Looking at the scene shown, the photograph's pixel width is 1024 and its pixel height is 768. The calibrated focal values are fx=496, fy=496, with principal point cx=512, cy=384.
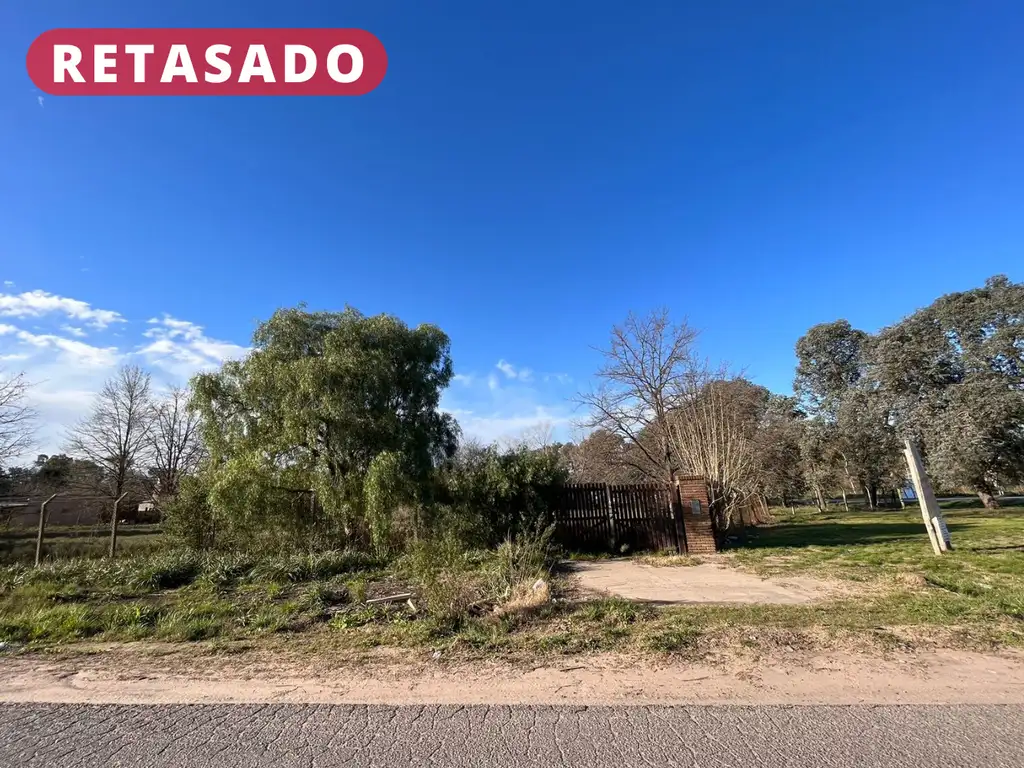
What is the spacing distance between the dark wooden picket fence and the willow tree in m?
3.89

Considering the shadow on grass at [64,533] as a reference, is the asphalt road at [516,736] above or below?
below

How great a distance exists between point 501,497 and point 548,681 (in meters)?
8.48

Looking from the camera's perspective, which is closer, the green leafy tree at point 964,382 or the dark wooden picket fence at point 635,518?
the dark wooden picket fence at point 635,518

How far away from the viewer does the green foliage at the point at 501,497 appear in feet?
39.5

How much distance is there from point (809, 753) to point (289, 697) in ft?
11.0

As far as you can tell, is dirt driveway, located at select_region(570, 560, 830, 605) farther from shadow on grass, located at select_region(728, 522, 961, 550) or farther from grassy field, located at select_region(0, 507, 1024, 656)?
shadow on grass, located at select_region(728, 522, 961, 550)

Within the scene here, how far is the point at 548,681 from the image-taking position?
3811 mm

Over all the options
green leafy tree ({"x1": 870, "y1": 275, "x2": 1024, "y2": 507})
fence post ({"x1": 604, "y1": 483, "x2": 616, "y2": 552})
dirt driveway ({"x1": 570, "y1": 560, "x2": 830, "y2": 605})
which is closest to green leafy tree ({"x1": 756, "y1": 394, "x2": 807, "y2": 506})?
green leafy tree ({"x1": 870, "y1": 275, "x2": 1024, "y2": 507})

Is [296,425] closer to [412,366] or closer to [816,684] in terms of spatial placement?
[412,366]

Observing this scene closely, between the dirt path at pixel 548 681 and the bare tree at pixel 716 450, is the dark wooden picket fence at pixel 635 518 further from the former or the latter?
the dirt path at pixel 548 681

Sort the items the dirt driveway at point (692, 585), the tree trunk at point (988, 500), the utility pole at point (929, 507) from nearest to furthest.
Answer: the dirt driveway at point (692, 585) → the utility pole at point (929, 507) → the tree trunk at point (988, 500)

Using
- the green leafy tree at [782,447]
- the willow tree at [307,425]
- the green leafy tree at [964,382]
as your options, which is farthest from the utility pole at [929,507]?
the green leafy tree at [964,382]

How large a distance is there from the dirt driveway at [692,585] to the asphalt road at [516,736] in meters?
3.50

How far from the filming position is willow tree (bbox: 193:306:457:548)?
469 inches
